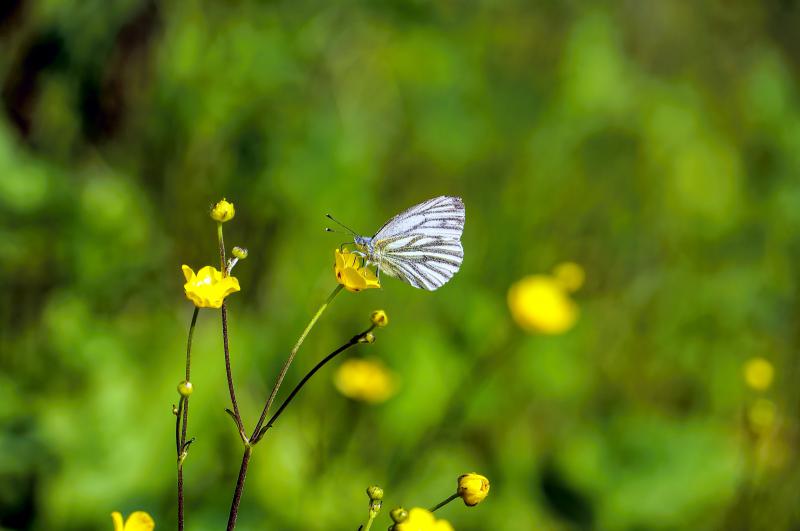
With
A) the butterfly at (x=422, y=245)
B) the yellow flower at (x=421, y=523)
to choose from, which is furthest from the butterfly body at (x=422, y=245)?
the yellow flower at (x=421, y=523)

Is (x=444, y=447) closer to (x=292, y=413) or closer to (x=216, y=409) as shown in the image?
(x=292, y=413)

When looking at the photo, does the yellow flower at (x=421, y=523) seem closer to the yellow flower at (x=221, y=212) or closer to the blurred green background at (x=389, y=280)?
the yellow flower at (x=221, y=212)

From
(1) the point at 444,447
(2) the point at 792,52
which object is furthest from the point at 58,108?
(2) the point at 792,52

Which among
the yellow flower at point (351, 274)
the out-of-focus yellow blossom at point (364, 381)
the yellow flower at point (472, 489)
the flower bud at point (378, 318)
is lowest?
the yellow flower at point (472, 489)

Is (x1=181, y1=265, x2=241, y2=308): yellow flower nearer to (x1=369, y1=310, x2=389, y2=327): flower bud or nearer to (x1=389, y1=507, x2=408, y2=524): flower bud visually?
(x1=369, y1=310, x2=389, y2=327): flower bud

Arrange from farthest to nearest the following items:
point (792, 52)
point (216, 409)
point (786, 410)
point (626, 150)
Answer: point (792, 52) → point (626, 150) → point (786, 410) → point (216, 409)

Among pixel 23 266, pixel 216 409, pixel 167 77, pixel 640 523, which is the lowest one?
pixel 640 523

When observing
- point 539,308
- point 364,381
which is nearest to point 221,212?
point 364,381

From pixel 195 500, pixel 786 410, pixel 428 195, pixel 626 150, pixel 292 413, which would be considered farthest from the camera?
pixel 626 150

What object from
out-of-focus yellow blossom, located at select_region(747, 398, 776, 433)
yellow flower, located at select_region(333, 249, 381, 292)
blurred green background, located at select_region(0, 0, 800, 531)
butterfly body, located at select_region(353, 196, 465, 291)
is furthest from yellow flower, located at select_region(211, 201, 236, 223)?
out-of-focus yellow blossom, located at select_region(747, 398, 776, 433)
